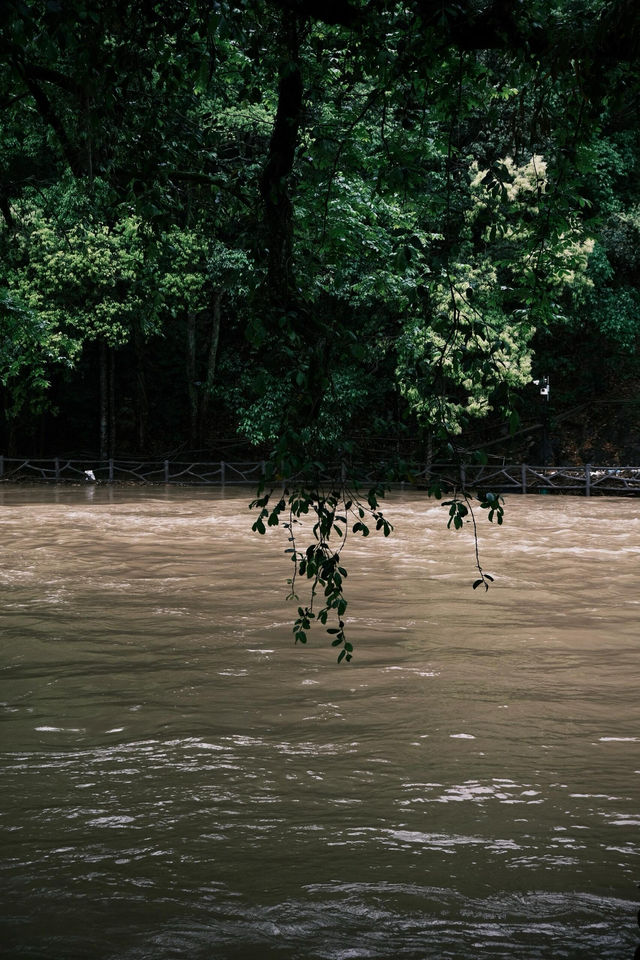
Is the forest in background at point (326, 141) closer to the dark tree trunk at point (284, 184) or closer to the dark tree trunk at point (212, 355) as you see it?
the dark tree trunk at point (284, 184)

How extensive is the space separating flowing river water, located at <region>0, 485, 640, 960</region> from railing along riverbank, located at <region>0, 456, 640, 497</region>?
47.7 ft

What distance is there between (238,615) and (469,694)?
3743 millimetres

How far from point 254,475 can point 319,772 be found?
2852 centimetres

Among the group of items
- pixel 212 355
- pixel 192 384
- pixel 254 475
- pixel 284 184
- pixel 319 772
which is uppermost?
pixel 212 355

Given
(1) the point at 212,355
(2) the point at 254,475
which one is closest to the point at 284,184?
Result: (2) the point at 254,475

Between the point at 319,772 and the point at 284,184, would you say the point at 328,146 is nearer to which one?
the point at 284,184

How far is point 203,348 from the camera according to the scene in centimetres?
4075

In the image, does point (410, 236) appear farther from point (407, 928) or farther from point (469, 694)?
point (469, 694)

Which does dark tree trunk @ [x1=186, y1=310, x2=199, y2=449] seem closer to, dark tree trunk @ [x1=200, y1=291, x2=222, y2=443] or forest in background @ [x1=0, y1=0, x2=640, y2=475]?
dark tree trunk @ [x1=200, y1=291, x2=222, y2=443]

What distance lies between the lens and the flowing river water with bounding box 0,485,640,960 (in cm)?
434

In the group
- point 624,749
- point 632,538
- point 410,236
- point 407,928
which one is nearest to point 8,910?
point 407,928

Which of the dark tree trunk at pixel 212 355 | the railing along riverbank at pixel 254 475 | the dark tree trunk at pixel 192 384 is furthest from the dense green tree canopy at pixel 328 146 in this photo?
the dark tree trunk at pixel 192 384

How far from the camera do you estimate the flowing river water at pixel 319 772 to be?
4.34 m

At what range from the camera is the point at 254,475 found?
34.7m
